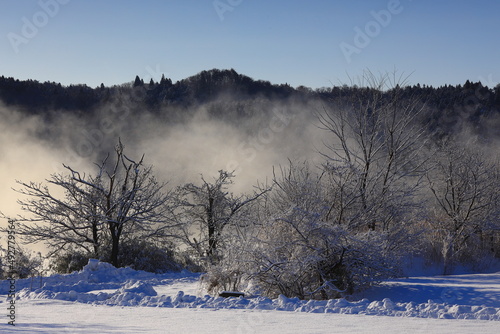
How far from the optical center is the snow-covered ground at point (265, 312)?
6914 mm

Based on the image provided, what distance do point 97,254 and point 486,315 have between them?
15.1 m

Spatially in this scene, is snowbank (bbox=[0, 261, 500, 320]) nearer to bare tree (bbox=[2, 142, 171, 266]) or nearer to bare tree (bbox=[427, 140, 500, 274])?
bare tree (bbox=[2, 142, 171, 266])

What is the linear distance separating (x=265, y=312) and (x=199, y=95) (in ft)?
262

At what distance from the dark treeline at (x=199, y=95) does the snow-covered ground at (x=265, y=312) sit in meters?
55.2

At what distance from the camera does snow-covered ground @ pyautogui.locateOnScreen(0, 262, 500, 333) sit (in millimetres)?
6914

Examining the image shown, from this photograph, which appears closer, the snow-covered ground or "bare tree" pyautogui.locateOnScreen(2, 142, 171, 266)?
the snow-covered ground

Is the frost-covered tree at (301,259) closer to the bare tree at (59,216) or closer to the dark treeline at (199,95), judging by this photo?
the bare tree at (59,216)

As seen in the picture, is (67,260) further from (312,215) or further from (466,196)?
(466,196)

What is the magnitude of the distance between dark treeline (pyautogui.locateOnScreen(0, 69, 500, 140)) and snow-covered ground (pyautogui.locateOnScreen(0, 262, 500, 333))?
55172 millimetres

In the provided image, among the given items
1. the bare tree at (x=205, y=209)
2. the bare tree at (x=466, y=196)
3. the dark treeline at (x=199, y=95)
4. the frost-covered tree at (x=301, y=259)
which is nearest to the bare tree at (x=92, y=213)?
the bare tree at (x=205, y=209)

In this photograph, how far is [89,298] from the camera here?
10.4 meters

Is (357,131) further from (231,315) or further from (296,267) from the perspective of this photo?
(231,315)

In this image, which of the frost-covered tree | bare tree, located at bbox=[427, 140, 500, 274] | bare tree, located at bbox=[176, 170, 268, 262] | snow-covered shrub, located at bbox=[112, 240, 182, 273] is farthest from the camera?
bare tree, located at bbox=[176, 170, 268, 262]

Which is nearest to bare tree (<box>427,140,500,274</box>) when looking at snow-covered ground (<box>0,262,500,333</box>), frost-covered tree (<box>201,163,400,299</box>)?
snow-covered ground (<box>0,262,500,333</box>)
